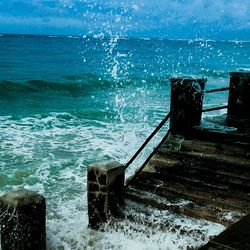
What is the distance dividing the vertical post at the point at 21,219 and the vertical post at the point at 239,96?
6.60 m

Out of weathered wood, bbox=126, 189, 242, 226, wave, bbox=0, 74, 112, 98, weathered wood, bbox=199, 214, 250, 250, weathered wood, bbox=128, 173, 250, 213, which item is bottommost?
wave, bbox=0, 74, 112, 98

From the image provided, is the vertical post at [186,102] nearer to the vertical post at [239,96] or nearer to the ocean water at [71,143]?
the vertical post at [239,96]

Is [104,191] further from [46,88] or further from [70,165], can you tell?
[46,88]

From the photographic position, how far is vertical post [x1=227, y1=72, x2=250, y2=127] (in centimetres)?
1046

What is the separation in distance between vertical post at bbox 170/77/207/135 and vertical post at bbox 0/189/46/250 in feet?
14.7

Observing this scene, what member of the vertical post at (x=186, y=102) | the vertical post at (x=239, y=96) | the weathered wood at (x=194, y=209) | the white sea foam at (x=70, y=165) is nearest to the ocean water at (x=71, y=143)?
the white sea foam at (x=70, y=165)

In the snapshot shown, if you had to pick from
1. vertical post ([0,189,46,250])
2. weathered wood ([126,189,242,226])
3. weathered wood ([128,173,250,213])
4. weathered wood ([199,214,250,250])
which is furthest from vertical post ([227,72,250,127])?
weathered wood ([199,214,250,250])

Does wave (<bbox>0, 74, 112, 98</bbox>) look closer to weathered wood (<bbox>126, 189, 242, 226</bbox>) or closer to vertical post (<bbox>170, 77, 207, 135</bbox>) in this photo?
vertical post (<bbox>170, 77, 207, 135</bbox>)

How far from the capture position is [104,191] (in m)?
6.67

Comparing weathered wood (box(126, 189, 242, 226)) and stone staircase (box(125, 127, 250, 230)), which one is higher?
stone staircase (box(125, 127, 250, 230))

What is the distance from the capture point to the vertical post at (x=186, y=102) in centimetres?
867

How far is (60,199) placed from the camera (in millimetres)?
9281

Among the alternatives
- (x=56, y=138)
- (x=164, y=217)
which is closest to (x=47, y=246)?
(x=164, y=217)

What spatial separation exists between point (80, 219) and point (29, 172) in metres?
4.25
